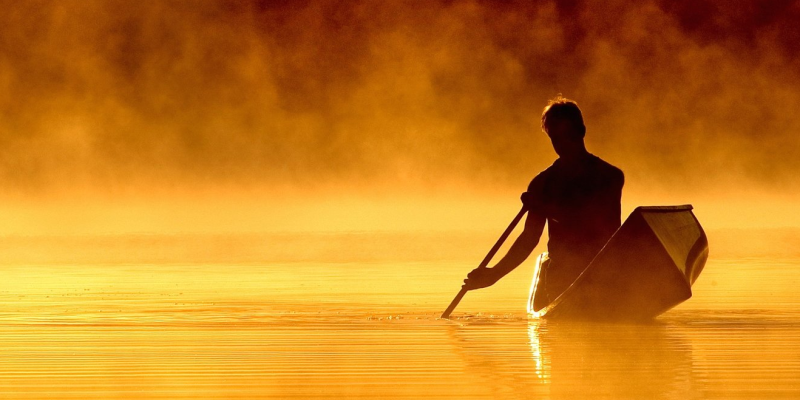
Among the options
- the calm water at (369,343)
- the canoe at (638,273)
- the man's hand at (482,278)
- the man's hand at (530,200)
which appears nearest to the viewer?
the calm water at (369,343)

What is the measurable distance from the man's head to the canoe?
0.58 m

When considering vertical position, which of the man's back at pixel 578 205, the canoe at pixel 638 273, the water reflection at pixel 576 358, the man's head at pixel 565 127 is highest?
the man's head at pixel 565 127

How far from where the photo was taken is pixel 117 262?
90.0ft

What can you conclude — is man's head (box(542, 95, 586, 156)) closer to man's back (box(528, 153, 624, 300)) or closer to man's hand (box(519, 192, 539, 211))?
man's back (box(528, 153, 624, 300))

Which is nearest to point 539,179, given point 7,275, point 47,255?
point 7,275

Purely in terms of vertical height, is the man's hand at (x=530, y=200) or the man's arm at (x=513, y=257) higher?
the man's hand at (x=530, y=200)

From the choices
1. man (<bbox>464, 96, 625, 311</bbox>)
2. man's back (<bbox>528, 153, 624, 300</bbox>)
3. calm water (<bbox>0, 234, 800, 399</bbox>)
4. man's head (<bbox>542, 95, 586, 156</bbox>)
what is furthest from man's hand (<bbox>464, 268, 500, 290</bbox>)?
man's head (<bbox>542, 95, 586, 156</bbox>)

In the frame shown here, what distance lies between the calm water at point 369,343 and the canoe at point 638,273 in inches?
6.5

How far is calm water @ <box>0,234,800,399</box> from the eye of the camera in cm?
764

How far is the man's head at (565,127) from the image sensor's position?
11.0 metres

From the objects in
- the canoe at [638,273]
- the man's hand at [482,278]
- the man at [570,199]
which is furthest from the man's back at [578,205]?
the man's hand at [482,278]

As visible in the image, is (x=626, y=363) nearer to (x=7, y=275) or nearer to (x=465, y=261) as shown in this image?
(x=7, y=275)

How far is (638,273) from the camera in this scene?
10906 millimetres

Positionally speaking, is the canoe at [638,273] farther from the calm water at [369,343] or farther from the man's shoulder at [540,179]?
the man's shoulder at [540,179]
